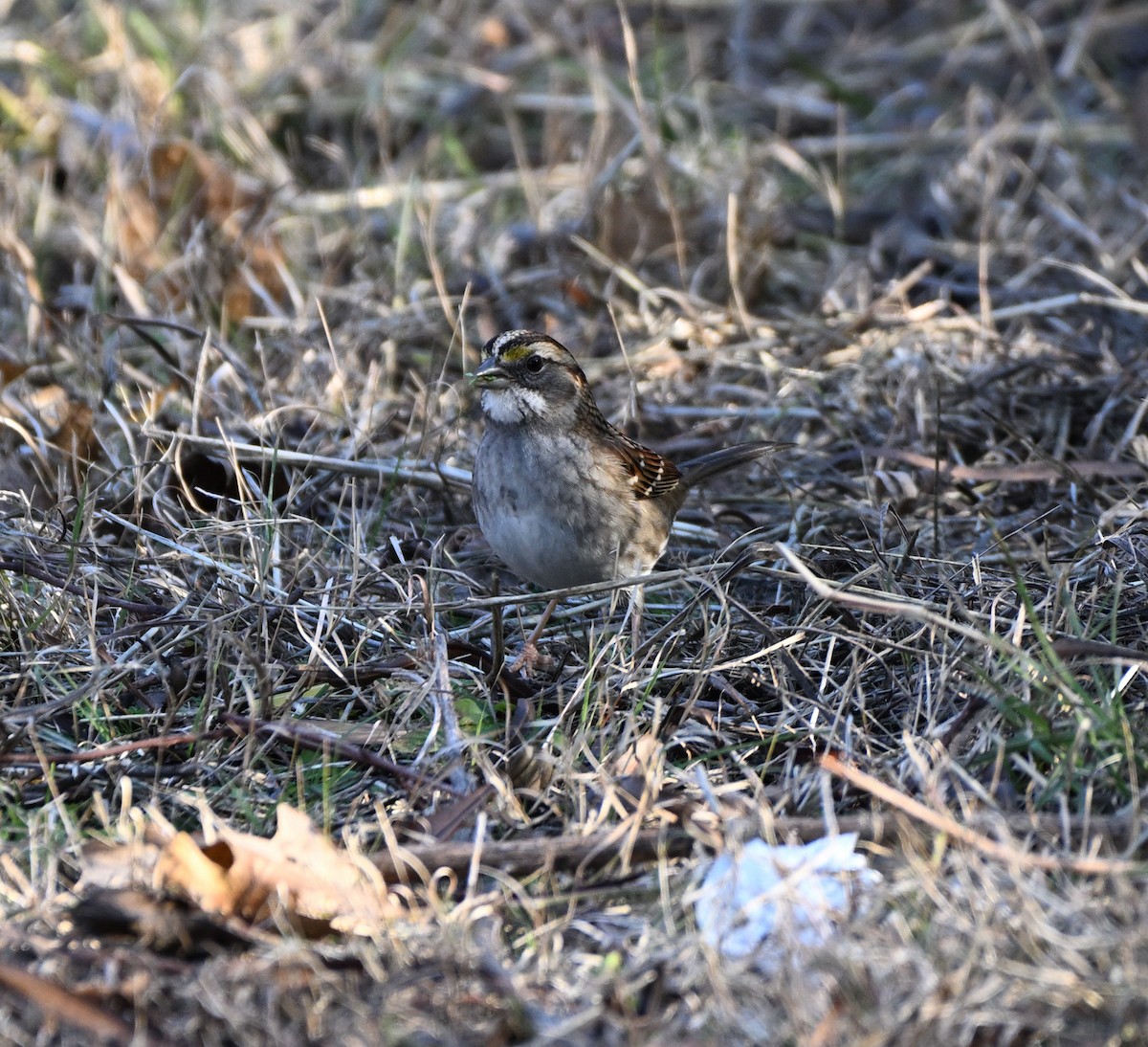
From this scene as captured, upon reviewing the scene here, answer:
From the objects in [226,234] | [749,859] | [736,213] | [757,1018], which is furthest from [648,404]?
[757,1018]

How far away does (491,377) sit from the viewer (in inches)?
183

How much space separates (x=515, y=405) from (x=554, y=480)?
288 mm

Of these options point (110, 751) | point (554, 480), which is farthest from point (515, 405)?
point (110, 751)

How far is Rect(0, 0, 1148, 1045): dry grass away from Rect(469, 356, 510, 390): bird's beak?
29 centimetres

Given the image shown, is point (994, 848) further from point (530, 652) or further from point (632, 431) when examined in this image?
point (632, 431)

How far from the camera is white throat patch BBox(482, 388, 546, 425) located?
4574mm

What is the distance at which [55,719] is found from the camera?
362cm

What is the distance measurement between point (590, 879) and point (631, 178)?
4.55 m

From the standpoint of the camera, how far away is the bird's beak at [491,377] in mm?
4621

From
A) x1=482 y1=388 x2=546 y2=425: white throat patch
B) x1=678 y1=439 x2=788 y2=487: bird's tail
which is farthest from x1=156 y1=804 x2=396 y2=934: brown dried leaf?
x1=678 y1=439 x2=788 y2=487: bird's tail

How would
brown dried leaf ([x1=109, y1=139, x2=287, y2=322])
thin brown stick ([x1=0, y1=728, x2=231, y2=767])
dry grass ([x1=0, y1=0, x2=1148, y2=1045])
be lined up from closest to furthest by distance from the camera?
dry grass ([x1=0, y1=0, x2=1148, y2=1045]), thin brown stick ([x1=0, y1=728, x2=231, y2=767]), brown dried leaf ([x1=109, y1=139, x2=287, y2=322])

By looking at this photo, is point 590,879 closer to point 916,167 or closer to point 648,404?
point 648,404

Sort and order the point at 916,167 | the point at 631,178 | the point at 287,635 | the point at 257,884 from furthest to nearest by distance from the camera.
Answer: the point at 916,167 → the point at 631,178 → the point at 287,635 → the point at 257,884

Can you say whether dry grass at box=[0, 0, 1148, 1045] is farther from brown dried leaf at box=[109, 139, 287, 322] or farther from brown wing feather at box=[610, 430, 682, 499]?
brown wing feather at box=[610, 430, 682, 499]
